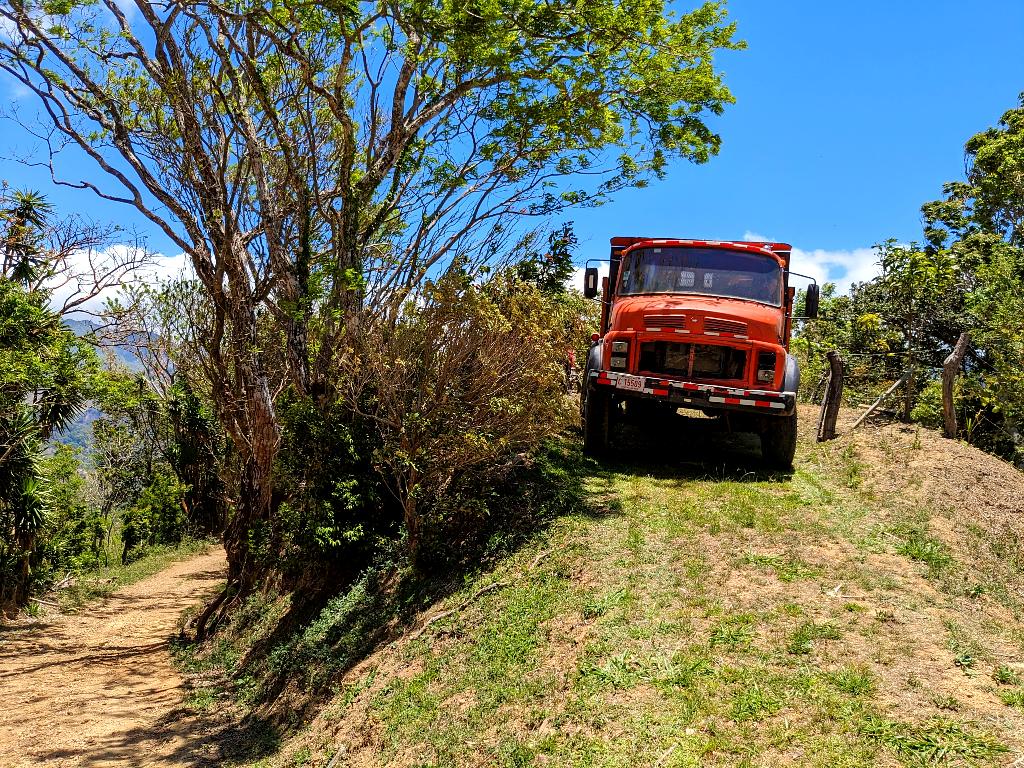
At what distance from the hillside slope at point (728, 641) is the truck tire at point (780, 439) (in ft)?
1.30

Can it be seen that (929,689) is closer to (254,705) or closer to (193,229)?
(254,705)

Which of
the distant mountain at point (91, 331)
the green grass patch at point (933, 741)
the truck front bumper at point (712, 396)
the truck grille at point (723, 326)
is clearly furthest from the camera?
the distant mountain at point (91, 331)

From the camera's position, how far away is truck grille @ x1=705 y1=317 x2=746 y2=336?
10.3 metres

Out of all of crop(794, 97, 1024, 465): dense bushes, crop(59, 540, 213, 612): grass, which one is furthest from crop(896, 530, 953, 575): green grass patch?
crop(59, 540, 213, 612): grass

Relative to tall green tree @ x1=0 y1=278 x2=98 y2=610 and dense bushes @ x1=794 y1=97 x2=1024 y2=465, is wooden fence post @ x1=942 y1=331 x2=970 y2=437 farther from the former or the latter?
tall green tree @ x1=0 y1=278 x2=98 y2=610

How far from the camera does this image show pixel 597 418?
36.7 ft

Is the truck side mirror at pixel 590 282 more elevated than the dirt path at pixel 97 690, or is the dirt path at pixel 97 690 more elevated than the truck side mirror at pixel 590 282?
the truck side mirror at pixel 590 282

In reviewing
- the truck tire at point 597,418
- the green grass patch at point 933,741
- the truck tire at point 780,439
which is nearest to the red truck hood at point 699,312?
the truck tire at point 597,418

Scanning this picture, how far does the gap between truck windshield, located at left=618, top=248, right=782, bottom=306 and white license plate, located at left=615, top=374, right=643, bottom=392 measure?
5.30 feet

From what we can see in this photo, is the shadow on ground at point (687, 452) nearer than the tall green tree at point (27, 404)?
Yes

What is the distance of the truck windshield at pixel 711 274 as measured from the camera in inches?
439

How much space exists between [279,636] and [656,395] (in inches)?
275

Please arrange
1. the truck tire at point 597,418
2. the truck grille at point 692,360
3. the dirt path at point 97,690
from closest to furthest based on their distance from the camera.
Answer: the dirt path at point 97,690 → the truck grille at point 692,360 → the truck tire at point 597,418

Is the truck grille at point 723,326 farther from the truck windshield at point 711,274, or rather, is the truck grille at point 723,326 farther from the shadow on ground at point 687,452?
the shadow on ground at point 687,452
